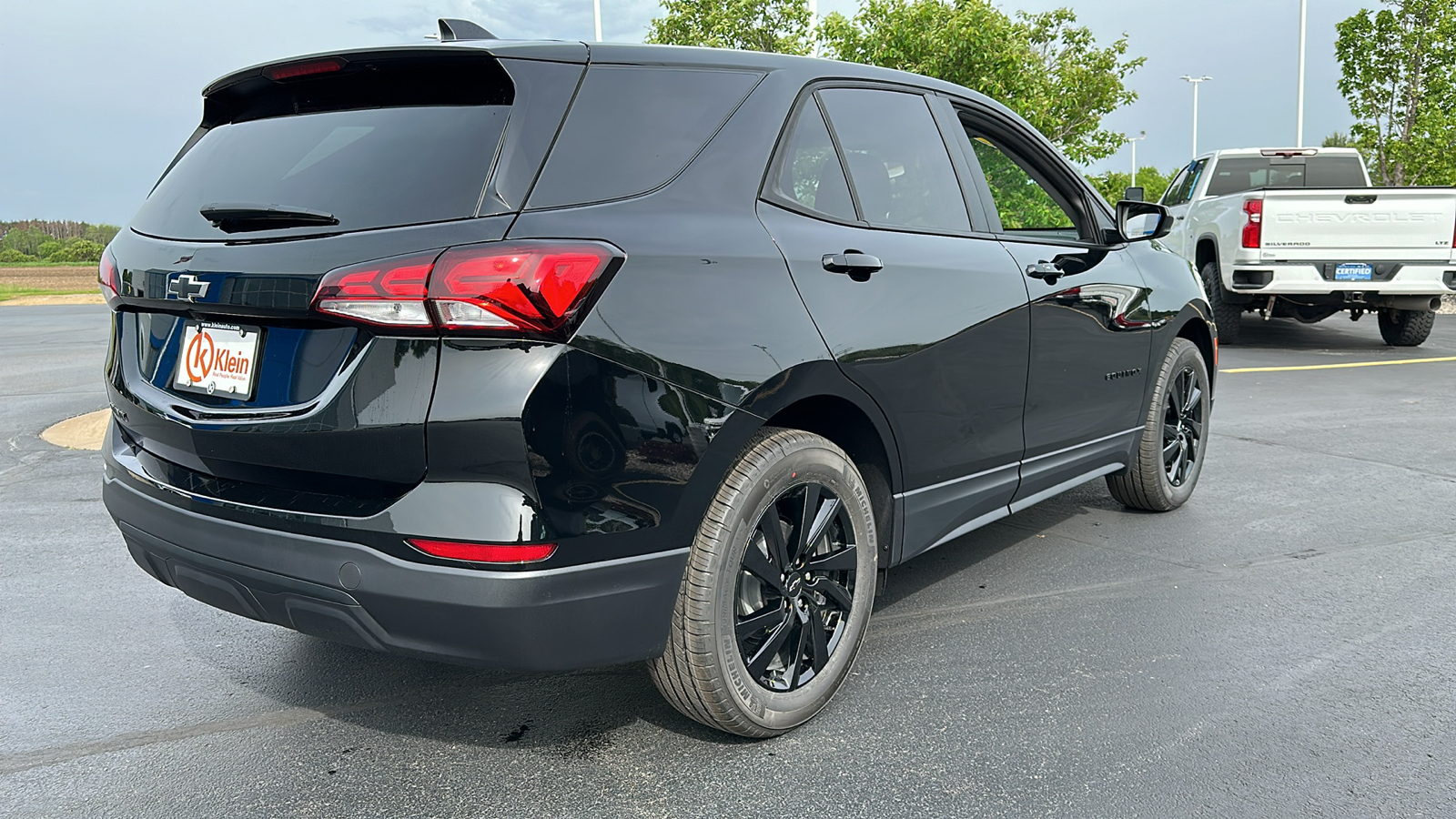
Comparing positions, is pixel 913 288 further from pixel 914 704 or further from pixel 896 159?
pixel 914 704

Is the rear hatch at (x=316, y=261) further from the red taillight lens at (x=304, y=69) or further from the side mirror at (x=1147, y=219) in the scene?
the side mirror at (x=1147, y=219)

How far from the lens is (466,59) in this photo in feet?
8.34

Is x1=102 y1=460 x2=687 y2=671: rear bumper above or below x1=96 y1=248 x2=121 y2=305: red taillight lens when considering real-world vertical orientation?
below

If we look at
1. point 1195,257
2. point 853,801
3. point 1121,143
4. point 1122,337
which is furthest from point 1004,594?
point 1121,143

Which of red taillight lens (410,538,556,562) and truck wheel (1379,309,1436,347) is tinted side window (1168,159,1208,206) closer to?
truck wheel (1379,309,1436,347)

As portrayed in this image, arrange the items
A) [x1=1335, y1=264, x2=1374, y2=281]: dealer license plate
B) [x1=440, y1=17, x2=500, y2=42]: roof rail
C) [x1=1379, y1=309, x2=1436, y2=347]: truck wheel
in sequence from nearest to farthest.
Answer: [x1=440, y1=17, x2=500, y2=42]: roof rail
[x1=1335, y1=264, x2=1374, y2=281]: dealer license plate
[x1=1379, y1=309, x2=1436, y2=347]: truck wheel

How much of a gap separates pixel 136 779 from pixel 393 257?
148 centimetres

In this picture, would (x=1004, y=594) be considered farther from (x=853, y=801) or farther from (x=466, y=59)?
(x=466, y=59)

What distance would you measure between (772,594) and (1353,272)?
10.5 metres

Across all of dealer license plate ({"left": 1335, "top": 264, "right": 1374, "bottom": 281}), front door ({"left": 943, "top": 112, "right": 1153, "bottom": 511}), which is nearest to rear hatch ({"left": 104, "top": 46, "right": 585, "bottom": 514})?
front door ({"left": 943, "top": 112, "right": 1153, "bottom": 511})

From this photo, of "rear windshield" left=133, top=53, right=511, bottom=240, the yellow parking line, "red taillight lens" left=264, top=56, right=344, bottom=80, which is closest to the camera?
"rear windshield" left=133, top=53, right=511, bottom=240

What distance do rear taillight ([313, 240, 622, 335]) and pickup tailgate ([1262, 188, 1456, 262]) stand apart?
10653mm

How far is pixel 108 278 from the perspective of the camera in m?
2.96

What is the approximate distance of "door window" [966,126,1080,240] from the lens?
13.0 feet
